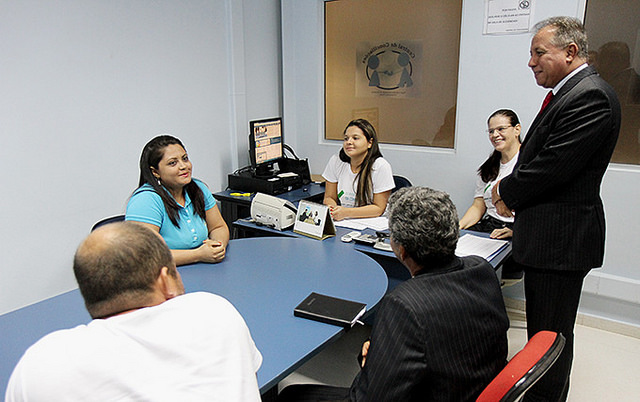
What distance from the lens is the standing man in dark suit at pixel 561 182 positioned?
5.91 feet

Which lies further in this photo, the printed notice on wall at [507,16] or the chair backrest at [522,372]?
the printed notice on wall at [507,16]

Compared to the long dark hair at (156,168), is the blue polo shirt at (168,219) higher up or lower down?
lower down

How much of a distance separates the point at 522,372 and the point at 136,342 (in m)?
0.87

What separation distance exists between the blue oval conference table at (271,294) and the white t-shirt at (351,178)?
820 millimetres

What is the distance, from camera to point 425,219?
134 cm

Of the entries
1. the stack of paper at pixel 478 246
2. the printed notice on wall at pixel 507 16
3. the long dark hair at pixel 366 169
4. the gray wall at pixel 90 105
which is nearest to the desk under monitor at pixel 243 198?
the gray wall at pixel 90 105

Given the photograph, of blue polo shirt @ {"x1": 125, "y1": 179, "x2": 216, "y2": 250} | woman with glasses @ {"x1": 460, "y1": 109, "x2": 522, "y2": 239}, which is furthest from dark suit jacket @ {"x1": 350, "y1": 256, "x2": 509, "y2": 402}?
woman with glasses @ {"x1": 460, "y1": 109, "x2": 522, "y2": 239}

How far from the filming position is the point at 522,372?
3.65ft

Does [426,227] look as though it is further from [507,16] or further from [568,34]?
[507,16]

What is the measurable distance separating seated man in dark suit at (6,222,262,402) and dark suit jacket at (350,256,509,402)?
373 mm

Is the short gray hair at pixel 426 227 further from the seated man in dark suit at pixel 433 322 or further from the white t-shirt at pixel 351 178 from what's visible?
the white t-shirt at pixel 351 178

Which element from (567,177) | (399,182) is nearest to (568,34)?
(567,177)

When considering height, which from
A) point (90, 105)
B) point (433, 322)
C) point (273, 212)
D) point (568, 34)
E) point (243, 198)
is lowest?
point (243, 198)

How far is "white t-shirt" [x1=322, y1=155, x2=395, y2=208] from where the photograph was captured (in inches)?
123
